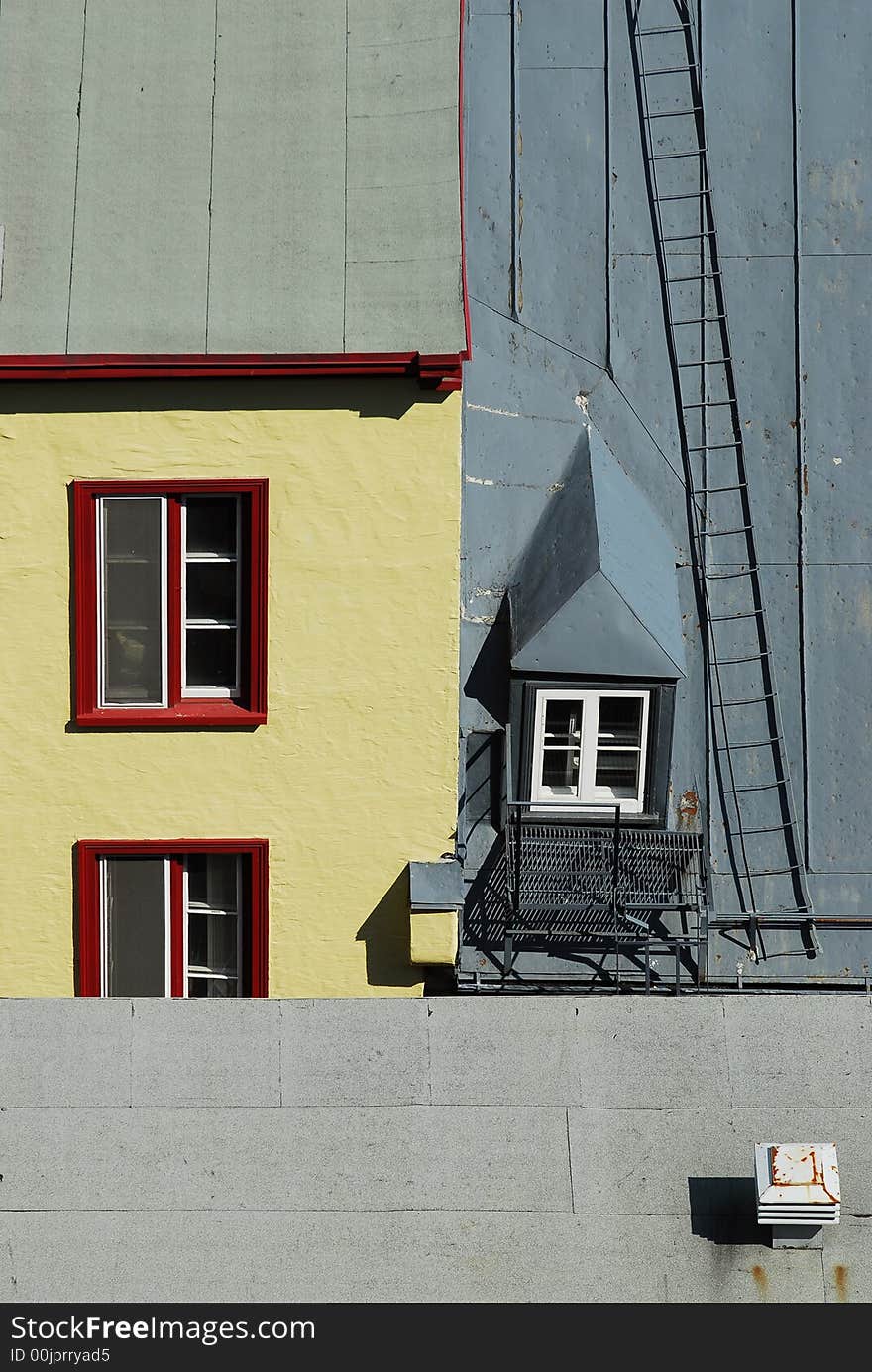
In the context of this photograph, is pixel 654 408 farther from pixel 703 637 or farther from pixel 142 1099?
pixel 142 1099

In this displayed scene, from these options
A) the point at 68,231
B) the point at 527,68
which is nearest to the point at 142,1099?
the point at 68,231

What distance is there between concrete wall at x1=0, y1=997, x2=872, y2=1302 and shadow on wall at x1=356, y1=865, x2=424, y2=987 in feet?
2.91

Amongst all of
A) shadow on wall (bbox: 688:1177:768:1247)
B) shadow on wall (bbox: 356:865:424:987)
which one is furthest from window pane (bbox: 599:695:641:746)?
shadow on wall (bbox: 688:1177:768:1247)

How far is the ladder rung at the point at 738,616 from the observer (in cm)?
1255

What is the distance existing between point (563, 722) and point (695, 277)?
4335mm

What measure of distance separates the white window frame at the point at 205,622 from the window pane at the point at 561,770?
2666mm

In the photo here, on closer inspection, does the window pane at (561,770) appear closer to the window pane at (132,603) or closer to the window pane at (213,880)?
the window pane at (213,880)

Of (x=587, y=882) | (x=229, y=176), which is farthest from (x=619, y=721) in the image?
(x=229, y=176)

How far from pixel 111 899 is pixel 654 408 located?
6.46 meters

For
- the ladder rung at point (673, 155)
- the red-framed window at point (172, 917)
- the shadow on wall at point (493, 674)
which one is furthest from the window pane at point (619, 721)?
the ladder rung at point (673, 155)

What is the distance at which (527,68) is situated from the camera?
503 inches

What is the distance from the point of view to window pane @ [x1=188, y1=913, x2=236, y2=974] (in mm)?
11578

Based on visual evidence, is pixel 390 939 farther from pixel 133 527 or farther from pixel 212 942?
pixel 133 527

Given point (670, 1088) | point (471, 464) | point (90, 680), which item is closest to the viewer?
point (670, 1088)
